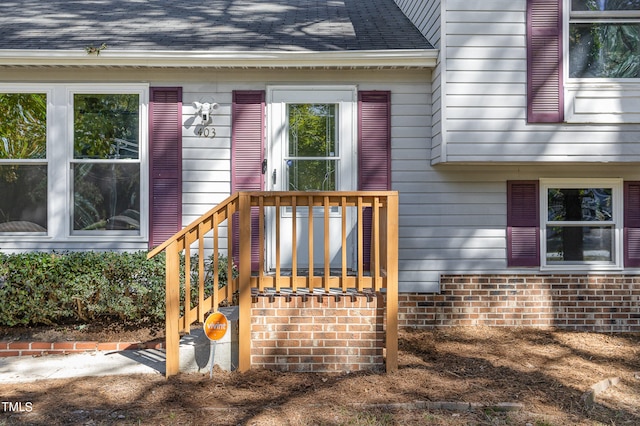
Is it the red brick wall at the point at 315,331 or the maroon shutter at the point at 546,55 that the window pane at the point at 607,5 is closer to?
the maroon shutter at the point at 546,55

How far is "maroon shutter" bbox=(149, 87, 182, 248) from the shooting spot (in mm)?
5223

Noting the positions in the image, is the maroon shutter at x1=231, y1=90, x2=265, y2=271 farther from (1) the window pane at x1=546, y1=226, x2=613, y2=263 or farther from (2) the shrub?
(1) the window pane at x1=546, y1=226, x2=613, y2=263

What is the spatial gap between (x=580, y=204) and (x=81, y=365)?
5.29m

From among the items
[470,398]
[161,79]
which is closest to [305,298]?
[470,398]

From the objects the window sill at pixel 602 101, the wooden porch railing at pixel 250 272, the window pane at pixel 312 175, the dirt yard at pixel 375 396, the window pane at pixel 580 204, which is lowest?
the dirt yard at pixel 375 396

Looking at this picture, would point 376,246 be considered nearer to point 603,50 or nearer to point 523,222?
point 523,222

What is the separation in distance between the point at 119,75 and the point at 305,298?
3.33 metres

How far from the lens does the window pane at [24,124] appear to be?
5250 mm

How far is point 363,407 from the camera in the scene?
10.4 feet

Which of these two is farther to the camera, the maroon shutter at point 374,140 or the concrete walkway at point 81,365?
the maroon shutter at point 374,140

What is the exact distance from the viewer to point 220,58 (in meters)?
4.98

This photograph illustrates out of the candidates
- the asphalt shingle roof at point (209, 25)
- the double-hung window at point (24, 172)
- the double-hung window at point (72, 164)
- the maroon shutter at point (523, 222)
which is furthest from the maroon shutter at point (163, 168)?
the maroon shutter at point (523, 222)

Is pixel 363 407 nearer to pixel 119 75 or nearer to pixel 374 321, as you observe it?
pixel 374 321

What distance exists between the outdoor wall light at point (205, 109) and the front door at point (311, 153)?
65 cm
